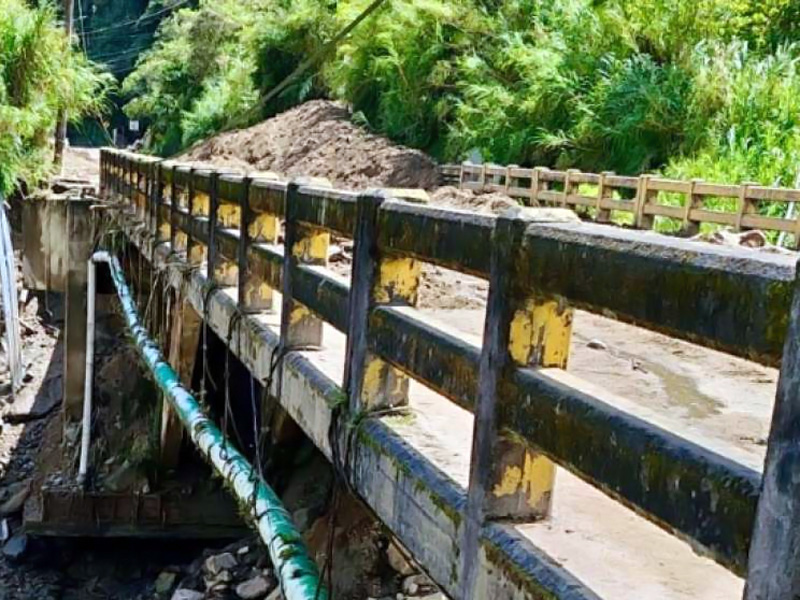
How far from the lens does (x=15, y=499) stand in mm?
12273

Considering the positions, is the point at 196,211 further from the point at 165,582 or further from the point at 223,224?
the point at 165,582

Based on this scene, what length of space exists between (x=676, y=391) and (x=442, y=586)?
171 cm

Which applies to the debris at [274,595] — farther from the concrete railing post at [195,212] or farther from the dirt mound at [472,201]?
the dirt mound at [472,201]

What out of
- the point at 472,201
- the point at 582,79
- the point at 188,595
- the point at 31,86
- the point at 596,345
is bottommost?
the point at 188,595

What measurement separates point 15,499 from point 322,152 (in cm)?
1199

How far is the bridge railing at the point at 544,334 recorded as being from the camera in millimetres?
1546

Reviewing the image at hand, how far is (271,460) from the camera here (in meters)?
6.91

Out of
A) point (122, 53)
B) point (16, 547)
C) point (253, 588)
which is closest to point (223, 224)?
point (253, 588)

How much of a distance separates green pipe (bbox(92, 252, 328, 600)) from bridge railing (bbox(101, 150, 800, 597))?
731 mm

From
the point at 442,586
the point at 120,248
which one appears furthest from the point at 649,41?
the point at 442,586

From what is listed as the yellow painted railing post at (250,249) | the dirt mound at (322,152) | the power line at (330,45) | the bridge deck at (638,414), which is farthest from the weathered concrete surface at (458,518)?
the dirt mound at (322,152)

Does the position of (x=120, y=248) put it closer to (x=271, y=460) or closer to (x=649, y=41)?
(x=271, y=460)

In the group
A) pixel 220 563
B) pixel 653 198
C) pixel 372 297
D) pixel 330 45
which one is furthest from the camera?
pixel 653 198

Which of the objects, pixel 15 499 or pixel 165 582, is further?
pixel 15 499
